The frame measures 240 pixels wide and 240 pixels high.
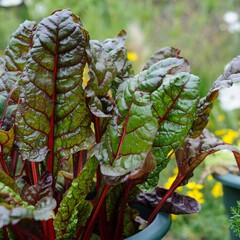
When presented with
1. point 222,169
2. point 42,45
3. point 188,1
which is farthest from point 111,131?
point 188,1

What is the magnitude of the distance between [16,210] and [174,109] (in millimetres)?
365

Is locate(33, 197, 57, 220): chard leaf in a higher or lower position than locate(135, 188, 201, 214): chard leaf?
lower

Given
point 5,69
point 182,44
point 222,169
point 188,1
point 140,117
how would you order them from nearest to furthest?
1. point 140,117
2. point 5,69
3. point 222,169
4. point 182,44
5. point 188,1

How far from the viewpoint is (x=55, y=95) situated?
2.59 ft

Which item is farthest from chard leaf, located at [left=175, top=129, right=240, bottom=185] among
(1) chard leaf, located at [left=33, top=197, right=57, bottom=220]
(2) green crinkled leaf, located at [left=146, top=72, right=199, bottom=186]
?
(1) chard leaf, located at [left=33, top=197, right=57, bottom=220]

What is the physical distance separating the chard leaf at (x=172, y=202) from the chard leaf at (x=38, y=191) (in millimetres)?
264

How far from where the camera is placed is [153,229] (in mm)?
803

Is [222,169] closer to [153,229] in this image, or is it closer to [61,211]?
[153,229]

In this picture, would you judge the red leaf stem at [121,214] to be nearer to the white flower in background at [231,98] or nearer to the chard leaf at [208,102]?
the chard leaf at [208,102]

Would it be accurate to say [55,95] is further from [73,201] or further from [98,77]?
[73,201]

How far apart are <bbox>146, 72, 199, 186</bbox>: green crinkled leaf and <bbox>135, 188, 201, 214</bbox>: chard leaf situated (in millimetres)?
137

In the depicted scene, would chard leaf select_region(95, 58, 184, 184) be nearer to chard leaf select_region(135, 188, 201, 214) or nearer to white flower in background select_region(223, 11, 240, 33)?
chard leaf select_region(135, 188, 201, 214)

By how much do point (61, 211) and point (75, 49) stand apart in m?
0.29

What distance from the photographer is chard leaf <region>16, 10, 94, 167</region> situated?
74cm
